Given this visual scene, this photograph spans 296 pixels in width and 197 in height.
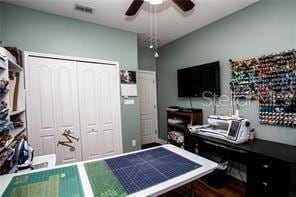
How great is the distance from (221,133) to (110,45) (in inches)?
101

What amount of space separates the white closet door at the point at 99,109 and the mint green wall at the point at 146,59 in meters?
1.44

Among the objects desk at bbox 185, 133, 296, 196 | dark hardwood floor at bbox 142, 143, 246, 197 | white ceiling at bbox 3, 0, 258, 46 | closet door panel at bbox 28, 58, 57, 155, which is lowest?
dark hardwood floor at bbox 142, 143, 246, 197

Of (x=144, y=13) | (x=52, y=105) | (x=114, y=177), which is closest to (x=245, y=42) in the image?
(x=144, y=13)

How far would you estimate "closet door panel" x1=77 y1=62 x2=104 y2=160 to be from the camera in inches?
112

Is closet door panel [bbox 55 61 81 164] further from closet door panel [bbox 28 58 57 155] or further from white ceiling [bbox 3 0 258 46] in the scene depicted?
white ceiling [bbox 3 0 258 46]

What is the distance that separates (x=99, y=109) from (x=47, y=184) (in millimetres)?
1952

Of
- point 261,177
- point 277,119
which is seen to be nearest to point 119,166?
point 261,177

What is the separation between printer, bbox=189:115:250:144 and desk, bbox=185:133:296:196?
0.09 meters

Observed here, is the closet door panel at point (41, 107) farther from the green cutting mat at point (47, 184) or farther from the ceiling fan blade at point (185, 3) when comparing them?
the ceiling fan blade at point (185, 3)

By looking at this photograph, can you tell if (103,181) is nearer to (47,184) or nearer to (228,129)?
(47,184)

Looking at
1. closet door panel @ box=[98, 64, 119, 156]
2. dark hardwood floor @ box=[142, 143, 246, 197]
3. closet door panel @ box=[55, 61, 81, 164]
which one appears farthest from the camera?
closet door panel @ box=[98, 64, 119, 156]

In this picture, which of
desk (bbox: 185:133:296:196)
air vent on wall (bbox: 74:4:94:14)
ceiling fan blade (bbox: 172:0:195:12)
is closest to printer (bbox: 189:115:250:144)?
desk (bbox: 185:133:296:196)

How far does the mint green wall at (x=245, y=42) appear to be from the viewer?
210 cm

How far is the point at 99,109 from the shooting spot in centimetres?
301
